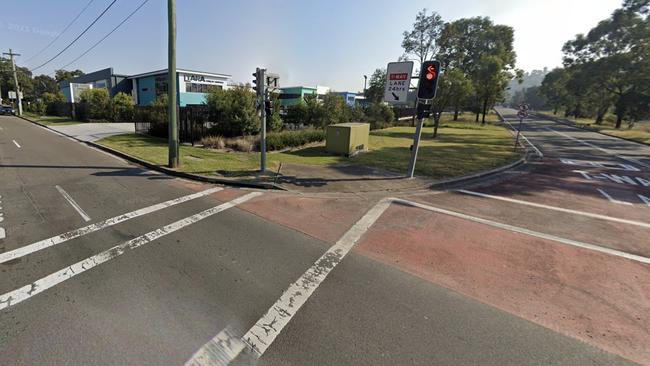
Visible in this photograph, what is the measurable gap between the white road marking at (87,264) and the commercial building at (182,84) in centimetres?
3399

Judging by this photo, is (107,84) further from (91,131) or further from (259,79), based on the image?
(259,79)

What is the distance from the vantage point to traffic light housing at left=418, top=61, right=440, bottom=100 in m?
9.03

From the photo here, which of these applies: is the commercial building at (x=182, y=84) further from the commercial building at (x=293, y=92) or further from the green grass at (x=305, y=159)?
the green grass at (x=305, y=159)

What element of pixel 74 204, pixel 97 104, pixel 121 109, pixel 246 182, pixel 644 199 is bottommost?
pixel 74 204

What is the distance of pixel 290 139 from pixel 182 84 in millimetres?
28758

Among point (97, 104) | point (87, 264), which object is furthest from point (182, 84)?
point (87, 264)

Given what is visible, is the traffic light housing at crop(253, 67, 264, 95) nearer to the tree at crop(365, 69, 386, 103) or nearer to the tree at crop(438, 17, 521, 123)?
the tree at crop(365, 69, 386, 103)

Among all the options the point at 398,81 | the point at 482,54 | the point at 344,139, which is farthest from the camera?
the point at 482,54

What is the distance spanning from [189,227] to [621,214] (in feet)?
32.8

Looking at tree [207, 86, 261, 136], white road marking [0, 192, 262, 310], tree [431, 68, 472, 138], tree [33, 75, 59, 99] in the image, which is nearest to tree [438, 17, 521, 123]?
tree [431, 68, 472, 138]

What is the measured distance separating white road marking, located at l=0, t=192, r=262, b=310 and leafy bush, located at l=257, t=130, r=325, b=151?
9.26 meters

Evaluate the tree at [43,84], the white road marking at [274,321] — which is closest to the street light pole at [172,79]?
the white road marking at [274,321]

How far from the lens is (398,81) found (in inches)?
400

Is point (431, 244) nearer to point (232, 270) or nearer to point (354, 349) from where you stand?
point (354, 349)
